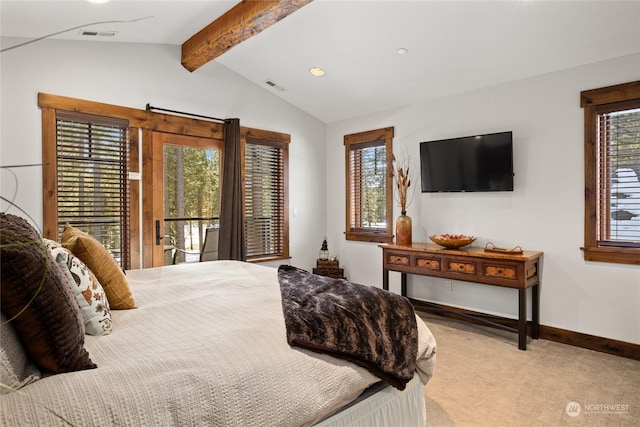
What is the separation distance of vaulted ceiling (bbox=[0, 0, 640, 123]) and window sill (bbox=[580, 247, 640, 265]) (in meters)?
1.63

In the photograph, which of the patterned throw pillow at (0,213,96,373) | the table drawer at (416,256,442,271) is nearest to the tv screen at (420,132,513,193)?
the table drawer at (416,256,442,271)

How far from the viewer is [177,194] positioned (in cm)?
416

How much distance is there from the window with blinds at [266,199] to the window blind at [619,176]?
3.49m

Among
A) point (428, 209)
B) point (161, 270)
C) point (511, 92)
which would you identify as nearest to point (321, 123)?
point (428, 209)

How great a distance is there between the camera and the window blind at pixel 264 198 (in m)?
A: 4.82

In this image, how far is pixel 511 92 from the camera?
377 cm

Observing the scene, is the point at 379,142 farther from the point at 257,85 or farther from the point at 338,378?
the point at 338,378

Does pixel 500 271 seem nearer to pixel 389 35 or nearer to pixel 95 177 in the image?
pixel 389 35

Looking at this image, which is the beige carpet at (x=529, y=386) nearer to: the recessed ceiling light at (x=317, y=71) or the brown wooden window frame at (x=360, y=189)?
the brown wooden window frame at (x=360, y=189)

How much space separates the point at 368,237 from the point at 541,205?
2.12 metres

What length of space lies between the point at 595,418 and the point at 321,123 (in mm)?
4553

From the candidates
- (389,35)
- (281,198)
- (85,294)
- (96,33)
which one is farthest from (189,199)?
(85,294)

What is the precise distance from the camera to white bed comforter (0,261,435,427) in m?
1.00

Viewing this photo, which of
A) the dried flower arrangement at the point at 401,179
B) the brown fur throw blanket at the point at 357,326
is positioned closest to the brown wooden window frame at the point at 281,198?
the dried flower arrangement at the point at 401,179
